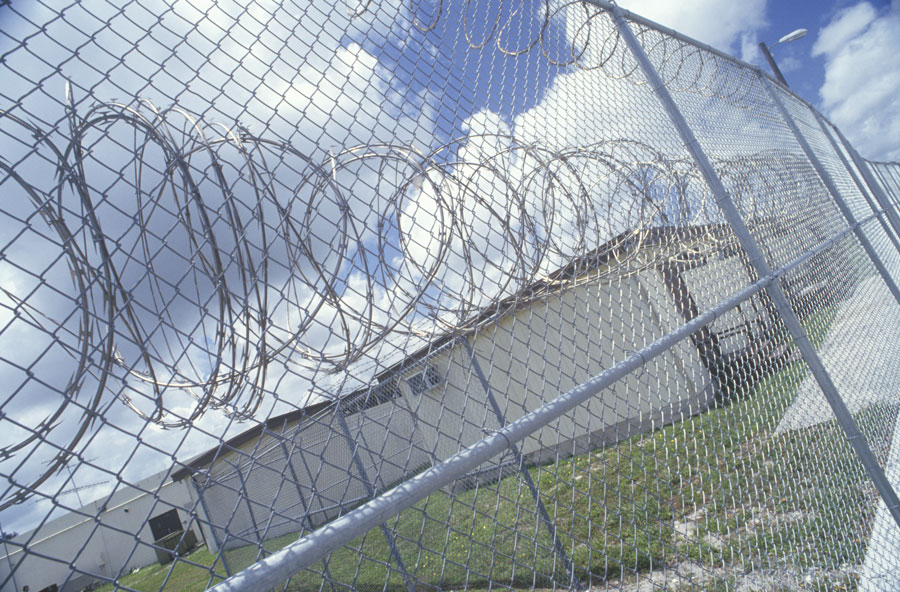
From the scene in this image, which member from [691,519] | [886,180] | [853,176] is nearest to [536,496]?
[691,519]

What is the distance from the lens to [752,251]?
8.40 ft

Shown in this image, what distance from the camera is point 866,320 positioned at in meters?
5.32

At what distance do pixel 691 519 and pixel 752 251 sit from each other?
117 inches

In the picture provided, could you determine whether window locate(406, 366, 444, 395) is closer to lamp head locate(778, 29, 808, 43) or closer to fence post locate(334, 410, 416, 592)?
fence post locate(334, 410, 416, 592)

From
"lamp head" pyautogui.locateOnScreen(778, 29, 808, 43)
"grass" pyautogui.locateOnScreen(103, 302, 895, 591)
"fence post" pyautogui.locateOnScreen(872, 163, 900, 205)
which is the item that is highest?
"lamp head" pyautogui.locateOnScreen(778, 29, 808, 43)

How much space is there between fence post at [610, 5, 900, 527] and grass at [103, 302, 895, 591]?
37cm

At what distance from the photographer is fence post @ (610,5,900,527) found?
2.48 m

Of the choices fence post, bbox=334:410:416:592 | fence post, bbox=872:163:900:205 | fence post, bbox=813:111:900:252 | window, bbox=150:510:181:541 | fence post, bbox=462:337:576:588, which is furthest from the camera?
window, bbox=150:510:181:541

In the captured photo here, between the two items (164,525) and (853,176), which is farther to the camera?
(164,525)

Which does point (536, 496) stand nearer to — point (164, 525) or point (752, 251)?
point (752, 251)

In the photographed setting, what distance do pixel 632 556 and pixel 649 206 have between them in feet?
8.65

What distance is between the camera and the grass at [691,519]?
2492 millimetres

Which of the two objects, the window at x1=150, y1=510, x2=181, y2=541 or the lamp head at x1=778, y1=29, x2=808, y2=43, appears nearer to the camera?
the lamp head at x1=778, y1=29, x2=808, y2=43

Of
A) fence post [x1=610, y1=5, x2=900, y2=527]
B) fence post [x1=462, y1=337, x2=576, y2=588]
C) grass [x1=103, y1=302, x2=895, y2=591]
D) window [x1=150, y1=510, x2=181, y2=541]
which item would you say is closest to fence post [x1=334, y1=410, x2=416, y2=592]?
grass [x1=103, y1=302, x2=895, y2=591]
